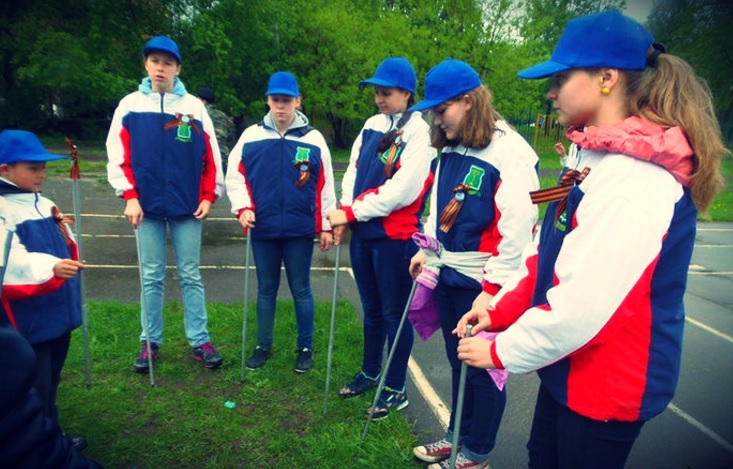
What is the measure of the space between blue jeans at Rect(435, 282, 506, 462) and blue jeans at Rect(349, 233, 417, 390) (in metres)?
0.53

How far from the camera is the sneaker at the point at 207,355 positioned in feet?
13.5

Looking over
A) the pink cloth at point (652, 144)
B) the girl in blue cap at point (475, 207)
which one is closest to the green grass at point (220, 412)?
the girl in blue cap at point (475, 207)

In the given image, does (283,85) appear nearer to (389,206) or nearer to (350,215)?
(350,215)

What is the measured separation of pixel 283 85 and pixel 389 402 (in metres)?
2.42

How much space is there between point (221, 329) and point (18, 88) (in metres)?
22.0

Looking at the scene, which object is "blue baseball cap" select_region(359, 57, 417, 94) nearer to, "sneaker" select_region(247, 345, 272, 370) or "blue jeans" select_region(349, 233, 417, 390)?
"blue jeans" select_region(349, 233, 417, 390)

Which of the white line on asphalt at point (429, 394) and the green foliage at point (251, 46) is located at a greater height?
the green foliage at point (251, 46)

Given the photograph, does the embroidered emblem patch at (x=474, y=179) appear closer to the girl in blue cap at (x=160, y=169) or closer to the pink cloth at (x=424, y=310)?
the pink cloth at (x=424, y=310)

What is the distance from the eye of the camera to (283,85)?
3.85 metres

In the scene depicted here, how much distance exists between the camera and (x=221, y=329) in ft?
16.1

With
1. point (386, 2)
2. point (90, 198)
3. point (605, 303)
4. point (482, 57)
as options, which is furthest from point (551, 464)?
point (386, 2)

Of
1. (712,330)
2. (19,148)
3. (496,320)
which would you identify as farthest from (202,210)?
(712,330)

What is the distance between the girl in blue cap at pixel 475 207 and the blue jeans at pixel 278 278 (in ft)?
4.49

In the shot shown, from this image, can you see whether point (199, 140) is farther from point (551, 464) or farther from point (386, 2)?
point (386, 2)
